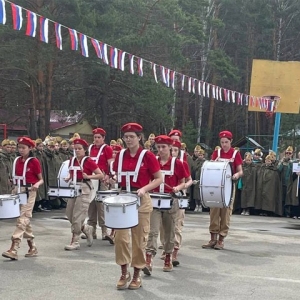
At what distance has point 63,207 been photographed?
16219mm

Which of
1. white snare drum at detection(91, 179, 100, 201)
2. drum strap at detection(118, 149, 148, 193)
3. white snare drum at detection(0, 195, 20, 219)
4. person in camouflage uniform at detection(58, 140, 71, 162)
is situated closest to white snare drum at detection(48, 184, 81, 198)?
white snare drum at detection(91, 179, 100, 201)

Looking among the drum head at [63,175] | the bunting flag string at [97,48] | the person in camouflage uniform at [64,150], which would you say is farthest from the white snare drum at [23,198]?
the person in camouflage uniform at [64,150]

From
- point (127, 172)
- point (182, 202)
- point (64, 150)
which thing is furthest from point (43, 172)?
point (127, 172)

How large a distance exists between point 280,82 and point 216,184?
A: 1405 centimetres

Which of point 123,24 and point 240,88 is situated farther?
point 240,88

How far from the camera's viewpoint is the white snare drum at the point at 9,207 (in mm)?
7961

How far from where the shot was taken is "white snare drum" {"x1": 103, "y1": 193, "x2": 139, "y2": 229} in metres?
6.49

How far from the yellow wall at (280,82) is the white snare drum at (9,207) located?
1519 cm

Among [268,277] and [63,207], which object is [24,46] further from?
[268,277]

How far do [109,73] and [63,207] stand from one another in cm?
1377

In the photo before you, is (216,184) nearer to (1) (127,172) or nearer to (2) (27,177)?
(1) (127,172)

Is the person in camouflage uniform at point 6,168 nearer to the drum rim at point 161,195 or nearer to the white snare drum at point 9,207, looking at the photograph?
the white snare drum at point 9,207

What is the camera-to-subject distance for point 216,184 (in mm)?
9344

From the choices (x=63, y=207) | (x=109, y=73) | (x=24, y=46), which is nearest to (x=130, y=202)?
(x=63, y=207)
